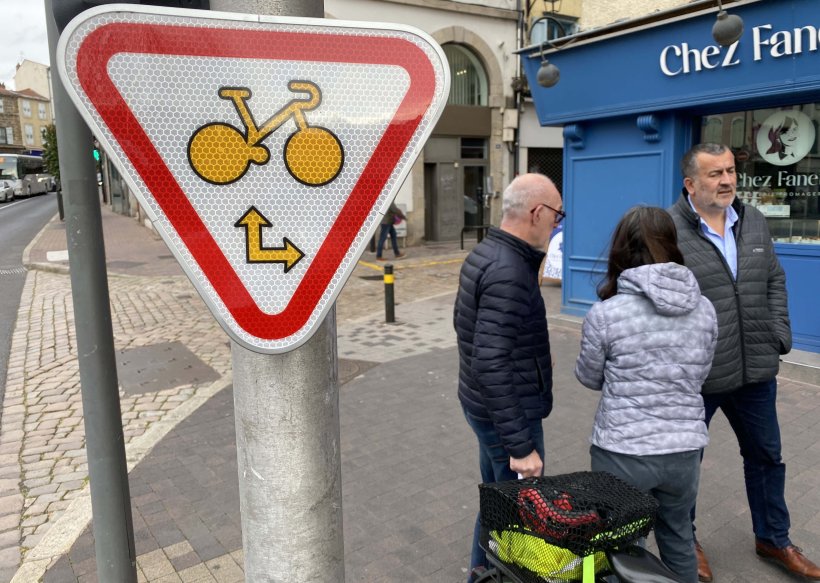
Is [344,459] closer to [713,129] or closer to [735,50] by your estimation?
[735,50]

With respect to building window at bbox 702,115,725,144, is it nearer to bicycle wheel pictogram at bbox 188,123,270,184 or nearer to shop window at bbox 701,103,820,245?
shop window at bbox 701,103,820,245

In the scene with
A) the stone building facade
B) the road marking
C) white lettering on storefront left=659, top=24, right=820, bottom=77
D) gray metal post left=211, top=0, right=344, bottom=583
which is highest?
the stone building facade

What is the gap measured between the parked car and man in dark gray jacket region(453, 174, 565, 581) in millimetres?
48808

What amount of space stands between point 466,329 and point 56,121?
163 cm

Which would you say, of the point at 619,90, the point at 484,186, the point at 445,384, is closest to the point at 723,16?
the point at 619,90

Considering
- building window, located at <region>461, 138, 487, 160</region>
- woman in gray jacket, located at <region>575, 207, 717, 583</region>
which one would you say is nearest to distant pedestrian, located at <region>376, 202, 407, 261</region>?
building window, located at <region>461, 138, 487, 160</region>

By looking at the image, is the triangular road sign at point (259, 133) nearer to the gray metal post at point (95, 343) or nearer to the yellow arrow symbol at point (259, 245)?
the yellow arrow symbol at point (259, 245)

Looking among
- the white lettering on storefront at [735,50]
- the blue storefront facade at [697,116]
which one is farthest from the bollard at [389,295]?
the white lettering on storefront at [735,50]

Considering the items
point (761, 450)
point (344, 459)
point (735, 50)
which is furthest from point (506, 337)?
point (735, 50)

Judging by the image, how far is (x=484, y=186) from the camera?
19469mm

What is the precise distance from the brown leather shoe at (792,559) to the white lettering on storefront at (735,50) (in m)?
4.80

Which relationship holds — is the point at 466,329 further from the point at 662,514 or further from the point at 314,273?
the point at 314,273

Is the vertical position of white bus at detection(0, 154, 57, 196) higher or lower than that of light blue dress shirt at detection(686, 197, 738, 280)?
higher

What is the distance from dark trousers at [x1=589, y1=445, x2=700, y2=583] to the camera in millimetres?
2477
